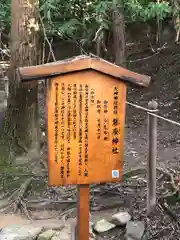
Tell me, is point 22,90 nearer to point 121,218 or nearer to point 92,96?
point 121,218

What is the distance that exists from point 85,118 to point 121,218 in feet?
5.74

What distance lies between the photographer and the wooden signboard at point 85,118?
122 inches

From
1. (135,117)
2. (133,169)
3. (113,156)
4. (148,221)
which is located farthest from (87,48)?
(113,156)

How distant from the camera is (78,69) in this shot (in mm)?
3068

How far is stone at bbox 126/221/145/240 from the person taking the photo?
4160 mm

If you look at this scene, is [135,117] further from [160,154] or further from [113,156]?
[113,156]

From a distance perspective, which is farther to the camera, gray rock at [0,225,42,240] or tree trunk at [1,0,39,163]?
tree trunk at [1,0,39,163]

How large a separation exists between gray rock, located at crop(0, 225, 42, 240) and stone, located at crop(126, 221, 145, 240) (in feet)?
3.05

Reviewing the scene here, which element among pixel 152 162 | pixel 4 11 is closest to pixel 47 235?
pixel 152 162

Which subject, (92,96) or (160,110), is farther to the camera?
(160,110)

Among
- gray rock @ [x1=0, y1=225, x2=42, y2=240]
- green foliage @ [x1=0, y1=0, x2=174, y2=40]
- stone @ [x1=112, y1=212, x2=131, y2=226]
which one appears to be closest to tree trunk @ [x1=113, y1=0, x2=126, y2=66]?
green foliage @ [x1=0, y1=0, x2=174, y2=40]

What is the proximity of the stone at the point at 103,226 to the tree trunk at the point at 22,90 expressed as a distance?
7.28ft

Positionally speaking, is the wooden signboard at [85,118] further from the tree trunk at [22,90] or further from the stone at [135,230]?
the tree trunk at [22,90]

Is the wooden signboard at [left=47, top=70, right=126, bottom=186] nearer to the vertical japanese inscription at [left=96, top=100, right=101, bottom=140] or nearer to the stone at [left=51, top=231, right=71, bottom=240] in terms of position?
the vertical japanese inscription at [left=96, top=100, right=101, bottom=140]
